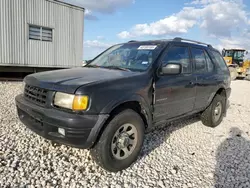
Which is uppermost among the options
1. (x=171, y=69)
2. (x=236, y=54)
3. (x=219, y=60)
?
(x=236, y=54)

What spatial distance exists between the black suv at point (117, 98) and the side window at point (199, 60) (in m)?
0.02

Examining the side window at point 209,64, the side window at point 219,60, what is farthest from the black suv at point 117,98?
the side window at point 219,60

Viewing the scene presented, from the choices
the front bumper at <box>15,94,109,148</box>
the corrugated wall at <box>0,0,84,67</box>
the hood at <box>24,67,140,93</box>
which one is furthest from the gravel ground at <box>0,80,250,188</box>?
the corrugated wall at <box>0,0,84,67</box>

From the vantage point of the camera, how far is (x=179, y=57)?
387 cm

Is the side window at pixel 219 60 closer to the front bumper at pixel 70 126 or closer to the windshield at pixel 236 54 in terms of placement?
the front bumper at pixel 70 126

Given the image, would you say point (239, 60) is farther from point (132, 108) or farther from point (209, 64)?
point (132, 108)

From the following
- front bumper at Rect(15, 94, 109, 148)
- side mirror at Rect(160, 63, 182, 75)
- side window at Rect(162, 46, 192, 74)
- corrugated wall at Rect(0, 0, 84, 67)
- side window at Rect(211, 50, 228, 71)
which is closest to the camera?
front bumper at Rect(15, 94, 109, 148)

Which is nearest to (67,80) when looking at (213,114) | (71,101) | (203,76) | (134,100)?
(71,101)

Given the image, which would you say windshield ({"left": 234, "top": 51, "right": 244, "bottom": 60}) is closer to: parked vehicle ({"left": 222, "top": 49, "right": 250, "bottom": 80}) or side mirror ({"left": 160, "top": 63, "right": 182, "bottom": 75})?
parked vehicle ({"left": 222, "top": 49, "right": 250, "bottom": 80})

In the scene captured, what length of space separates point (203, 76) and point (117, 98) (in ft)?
8.24

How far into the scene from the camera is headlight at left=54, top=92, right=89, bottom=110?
7.81 feet

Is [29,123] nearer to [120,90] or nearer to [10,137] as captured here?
[10,137]

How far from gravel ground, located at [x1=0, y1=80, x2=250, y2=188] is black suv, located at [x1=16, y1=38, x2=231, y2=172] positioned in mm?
274

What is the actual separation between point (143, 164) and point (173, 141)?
3.85ft
